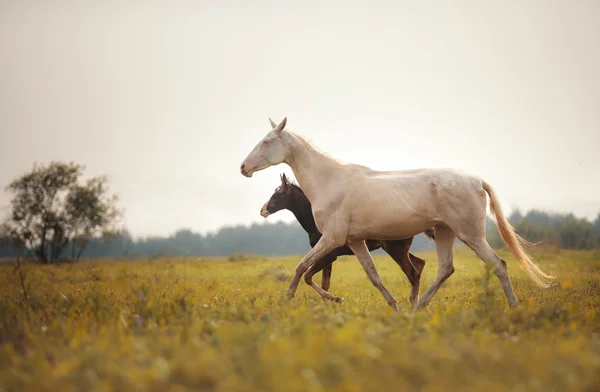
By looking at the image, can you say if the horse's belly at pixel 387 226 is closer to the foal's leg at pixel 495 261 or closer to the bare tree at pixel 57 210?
the foal's leg at pixel 495 261

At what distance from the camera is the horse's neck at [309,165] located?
864 cm

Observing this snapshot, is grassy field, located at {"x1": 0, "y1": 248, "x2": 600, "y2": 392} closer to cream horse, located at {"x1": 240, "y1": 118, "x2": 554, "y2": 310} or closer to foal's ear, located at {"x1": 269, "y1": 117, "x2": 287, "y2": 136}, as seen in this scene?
cream horse, located at {"x1": 240, "y1": 118, "x2": 554, "y2": 310}

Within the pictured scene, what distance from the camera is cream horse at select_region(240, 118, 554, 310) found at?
7.55 metres

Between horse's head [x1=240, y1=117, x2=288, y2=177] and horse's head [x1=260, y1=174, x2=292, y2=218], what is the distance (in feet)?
9.18

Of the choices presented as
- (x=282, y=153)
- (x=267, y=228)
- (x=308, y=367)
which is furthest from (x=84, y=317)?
(x=267, y=228)

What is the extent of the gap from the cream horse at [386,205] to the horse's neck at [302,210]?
2.55m

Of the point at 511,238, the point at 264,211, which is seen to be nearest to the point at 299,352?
the point at 511,238

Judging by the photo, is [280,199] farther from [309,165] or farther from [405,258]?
[405,258]

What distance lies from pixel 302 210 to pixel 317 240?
82 cm

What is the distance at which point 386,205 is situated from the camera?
7.73 meters

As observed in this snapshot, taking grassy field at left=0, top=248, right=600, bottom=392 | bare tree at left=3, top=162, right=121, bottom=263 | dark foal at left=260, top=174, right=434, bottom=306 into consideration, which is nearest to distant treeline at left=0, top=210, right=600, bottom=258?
bare tree at left=3, top=162, right=121, bottom=263

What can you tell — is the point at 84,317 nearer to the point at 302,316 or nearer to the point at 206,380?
the point at 302,316

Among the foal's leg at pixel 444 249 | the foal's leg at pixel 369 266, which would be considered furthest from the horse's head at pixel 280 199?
the foal's leg at pixel 444 249

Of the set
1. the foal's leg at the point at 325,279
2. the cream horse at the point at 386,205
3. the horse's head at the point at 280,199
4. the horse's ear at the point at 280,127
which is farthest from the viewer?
the horse's head at the point at 280,199
